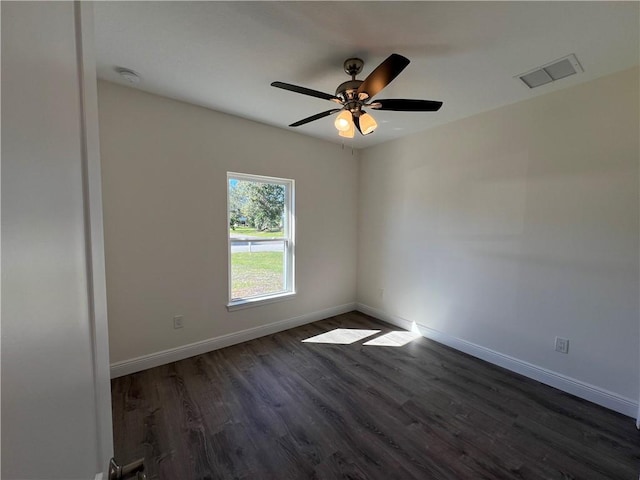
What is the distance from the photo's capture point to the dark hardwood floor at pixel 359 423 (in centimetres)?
158

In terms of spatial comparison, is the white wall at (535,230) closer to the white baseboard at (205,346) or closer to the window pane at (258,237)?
the white baseboard at (205,346)

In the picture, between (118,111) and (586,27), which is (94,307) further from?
(586,27)

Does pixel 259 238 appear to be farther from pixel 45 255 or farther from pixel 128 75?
pixel 45 255

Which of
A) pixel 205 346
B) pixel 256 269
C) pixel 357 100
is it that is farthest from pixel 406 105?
pixel 205 346

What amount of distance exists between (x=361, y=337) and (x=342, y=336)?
232 millimetres

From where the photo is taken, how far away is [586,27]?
5.05 feet

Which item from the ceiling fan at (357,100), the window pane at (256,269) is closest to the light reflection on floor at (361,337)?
the window pane at (256,269)

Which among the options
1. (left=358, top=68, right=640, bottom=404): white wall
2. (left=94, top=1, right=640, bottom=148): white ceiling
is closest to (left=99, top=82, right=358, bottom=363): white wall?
(left=94, top=1, right=640, bottom=148): white ceiling

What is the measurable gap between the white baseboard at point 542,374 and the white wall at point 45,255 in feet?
10.3

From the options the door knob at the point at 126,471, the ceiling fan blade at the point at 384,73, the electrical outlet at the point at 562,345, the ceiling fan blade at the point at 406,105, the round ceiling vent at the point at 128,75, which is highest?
the round ceiling vent at the point at 128,75

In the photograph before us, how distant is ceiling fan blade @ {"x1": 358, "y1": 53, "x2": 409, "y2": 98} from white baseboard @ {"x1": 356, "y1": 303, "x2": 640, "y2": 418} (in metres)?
2.70

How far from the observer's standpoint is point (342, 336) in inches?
131

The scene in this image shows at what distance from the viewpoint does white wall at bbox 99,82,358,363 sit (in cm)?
233

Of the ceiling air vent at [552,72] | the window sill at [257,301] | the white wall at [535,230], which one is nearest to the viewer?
the ceiling air vent at [552,72]
